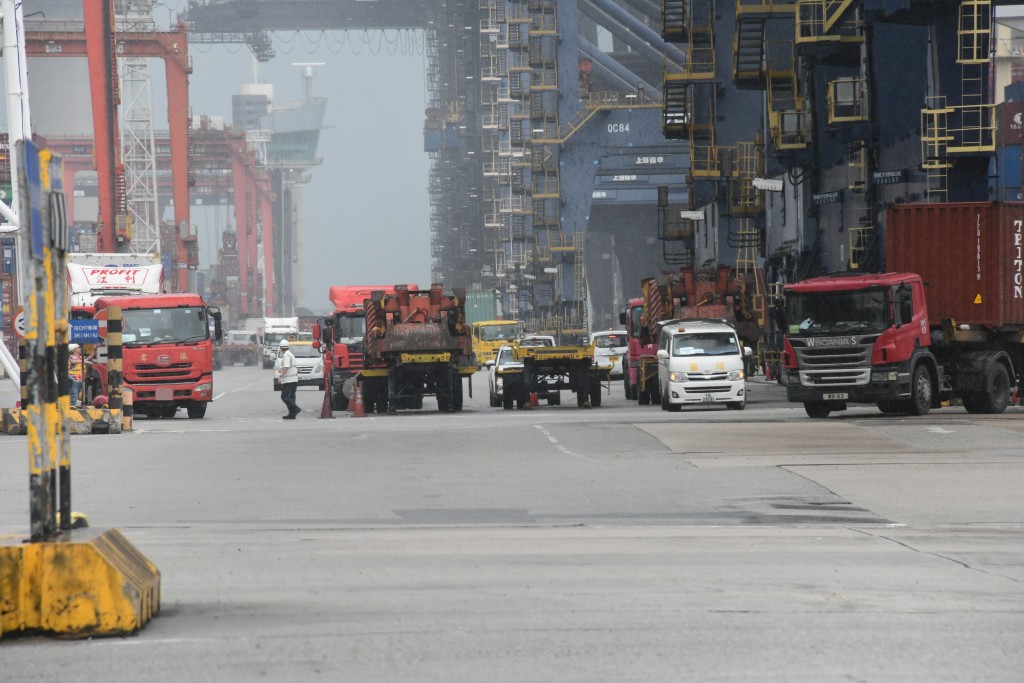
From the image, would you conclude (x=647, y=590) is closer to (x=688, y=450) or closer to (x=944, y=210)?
(x=688, y=450)

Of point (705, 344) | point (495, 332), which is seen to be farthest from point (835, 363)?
point (495, 332)

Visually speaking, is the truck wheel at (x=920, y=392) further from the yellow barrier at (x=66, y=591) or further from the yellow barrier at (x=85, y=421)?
the yellow barrier at (x=66, y=591)

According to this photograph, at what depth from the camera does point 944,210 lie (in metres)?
28.2

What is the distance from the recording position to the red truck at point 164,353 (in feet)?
115

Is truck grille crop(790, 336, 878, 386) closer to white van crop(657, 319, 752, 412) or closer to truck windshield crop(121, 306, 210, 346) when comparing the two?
white van crop(657, 319, 752, 412)

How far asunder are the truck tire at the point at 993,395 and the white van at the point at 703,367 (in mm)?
5900

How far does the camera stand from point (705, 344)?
3306 cm

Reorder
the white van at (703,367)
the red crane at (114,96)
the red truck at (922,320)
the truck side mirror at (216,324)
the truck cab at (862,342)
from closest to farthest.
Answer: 1. the truck cab at (862,342)
2. the red truck at (922,320)
3. the white van at (703,367)
4. the truck side mirror at (216,324)
5. the red crane at (114,96)

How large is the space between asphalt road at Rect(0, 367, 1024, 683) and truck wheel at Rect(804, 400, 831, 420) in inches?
200

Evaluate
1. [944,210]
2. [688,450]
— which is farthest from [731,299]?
[688,450]

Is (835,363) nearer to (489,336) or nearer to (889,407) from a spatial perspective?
(889,407)

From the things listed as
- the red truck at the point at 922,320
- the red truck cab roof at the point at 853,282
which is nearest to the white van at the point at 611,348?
the red truck at the point at 922,320

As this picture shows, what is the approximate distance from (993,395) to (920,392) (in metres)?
1.50

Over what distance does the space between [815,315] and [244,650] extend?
2143 centimetres
